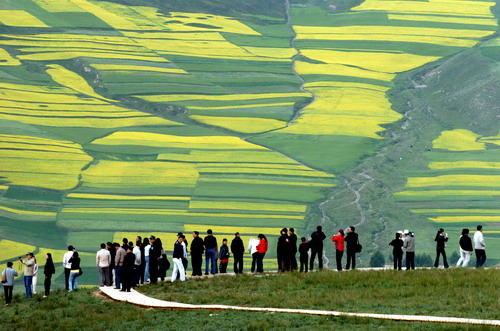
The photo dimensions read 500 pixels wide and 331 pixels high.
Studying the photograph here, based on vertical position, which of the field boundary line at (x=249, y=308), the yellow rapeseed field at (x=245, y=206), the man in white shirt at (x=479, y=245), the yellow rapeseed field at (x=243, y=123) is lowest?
the field boundary line at (x=249, y=308)

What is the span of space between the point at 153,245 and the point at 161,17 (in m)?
128

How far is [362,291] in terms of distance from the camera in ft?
114

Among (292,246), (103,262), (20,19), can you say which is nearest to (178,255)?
(103,262)

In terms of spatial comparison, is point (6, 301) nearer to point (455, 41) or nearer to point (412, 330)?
point (412, 330)

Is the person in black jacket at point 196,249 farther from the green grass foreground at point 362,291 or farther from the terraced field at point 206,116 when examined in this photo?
the terraced field at point 206,116

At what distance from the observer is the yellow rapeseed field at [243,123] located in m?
115

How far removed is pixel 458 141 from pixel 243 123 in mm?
23424

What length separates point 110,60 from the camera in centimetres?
14062

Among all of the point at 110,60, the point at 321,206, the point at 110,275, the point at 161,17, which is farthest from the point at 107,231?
the point at 161,17

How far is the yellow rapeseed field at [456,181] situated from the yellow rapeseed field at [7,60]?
60583mm

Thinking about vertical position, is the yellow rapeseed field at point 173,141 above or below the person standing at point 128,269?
above

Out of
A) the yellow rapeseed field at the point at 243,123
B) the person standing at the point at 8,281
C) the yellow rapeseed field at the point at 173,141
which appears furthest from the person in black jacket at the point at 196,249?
the yellow rapeseed field at the point at 243,123

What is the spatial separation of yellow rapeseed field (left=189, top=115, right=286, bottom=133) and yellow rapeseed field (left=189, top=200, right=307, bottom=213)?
2501 cm

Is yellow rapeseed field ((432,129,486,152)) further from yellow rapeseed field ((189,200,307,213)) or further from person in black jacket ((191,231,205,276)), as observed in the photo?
person in black jacket ((191,231,205,276))
